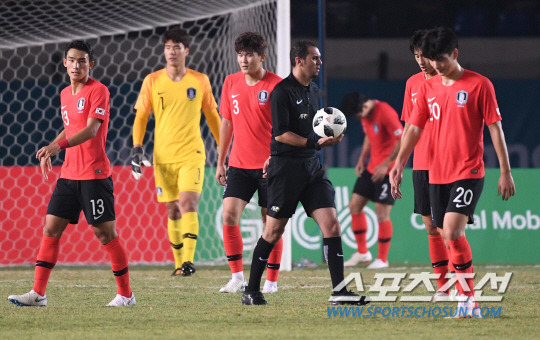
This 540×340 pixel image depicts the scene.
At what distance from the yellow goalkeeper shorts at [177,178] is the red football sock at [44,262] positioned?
258 centimetres

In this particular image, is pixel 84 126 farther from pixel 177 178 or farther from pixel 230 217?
pixel 177 178

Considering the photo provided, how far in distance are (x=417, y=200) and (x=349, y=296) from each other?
840 millimetres

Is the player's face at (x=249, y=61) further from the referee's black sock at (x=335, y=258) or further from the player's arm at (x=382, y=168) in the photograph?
the player's arm at (x=382, y=168)

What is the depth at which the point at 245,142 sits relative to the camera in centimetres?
706

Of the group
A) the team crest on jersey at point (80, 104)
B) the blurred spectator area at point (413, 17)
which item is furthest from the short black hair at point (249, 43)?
the blurred spectator area at point (413, 17)

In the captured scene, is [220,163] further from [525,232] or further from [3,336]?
[525,232]

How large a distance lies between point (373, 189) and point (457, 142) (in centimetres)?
476

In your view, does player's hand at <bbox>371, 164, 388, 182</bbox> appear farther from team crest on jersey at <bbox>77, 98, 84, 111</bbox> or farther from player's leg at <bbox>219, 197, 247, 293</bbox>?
team crest on jersey at <bbox>77, 98, 84, 111</bbox>

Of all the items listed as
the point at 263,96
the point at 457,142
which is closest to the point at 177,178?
the point at 263,96

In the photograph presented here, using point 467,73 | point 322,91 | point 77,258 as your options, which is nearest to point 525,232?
point 322,91

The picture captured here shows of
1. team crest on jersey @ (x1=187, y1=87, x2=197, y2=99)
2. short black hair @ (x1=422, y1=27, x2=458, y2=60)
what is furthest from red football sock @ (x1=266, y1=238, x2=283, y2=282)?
short black hair @ (x1=422, y1=27, x2=458, y2=60)

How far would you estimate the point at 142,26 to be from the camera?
10969 millimetres

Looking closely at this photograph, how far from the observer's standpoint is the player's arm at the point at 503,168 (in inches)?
199

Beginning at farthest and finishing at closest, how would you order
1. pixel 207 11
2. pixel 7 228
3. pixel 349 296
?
pixel 207 11, pixel 7 228, pixel 349 296
